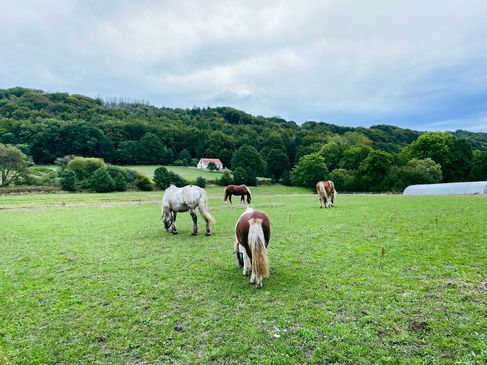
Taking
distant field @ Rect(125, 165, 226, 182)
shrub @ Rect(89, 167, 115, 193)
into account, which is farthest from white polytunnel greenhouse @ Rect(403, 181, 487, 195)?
shrub @ Rect(89, 167, 115, 193)

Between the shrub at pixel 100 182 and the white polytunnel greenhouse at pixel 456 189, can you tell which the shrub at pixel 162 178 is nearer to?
the shrub at pixel 100 182

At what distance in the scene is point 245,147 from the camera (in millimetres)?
80312

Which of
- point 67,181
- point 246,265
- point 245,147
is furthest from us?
point 245,147

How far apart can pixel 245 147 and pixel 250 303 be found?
75.0m

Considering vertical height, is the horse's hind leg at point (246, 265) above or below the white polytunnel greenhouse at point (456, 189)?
below

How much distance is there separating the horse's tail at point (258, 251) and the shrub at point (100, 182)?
55865mm

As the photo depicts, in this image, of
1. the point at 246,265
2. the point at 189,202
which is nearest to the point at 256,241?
the point at 246,265

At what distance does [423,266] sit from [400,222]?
7760 millimetres

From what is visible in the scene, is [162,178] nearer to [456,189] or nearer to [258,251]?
[456,189]

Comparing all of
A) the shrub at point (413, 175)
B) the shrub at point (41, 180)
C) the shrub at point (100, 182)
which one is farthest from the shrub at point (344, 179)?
the shrub at point (41, 180)

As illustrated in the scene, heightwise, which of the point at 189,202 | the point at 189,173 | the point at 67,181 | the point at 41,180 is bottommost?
the point at 189,202

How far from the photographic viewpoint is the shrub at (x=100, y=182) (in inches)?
2226

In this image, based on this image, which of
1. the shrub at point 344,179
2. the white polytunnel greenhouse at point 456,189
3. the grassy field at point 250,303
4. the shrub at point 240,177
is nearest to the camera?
the grassy field at point 250,303

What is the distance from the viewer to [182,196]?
1345cm
